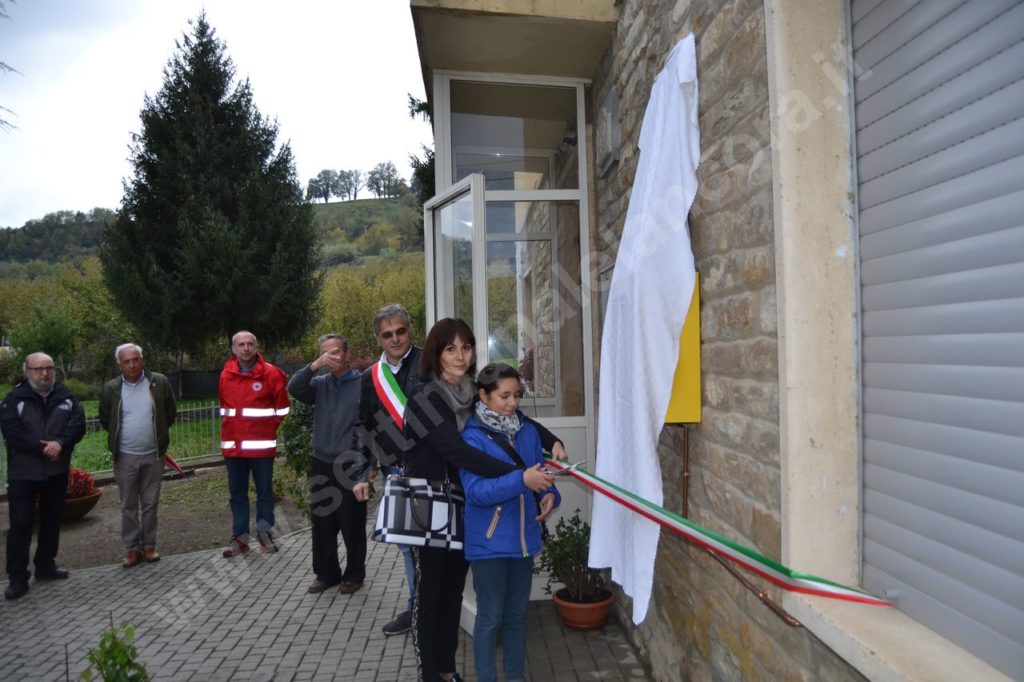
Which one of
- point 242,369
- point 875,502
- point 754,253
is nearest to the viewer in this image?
point 875,502

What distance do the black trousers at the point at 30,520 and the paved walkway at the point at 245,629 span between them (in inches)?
8.5

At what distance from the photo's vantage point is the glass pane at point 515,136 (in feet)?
16.0

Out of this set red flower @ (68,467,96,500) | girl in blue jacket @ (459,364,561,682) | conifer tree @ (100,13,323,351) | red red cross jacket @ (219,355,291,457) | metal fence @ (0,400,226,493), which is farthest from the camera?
conifer tree @ (100,13,323,351)

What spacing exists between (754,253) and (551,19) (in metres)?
2.32

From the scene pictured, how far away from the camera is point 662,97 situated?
2.80 m

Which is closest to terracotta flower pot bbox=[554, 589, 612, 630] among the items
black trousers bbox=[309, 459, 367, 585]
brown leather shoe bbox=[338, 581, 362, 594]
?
black trousers bbox=[309, 459, 367, 585]

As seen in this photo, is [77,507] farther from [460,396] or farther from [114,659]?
[460,396]

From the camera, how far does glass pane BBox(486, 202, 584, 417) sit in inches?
186

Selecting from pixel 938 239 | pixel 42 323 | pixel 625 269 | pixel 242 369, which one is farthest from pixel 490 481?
pixel 42 323

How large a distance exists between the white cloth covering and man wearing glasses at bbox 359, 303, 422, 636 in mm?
1132

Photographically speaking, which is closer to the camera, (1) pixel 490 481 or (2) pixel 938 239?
(2) pixel 938 239

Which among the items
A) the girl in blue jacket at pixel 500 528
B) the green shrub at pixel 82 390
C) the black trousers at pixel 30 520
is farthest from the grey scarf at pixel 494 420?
the green shrub at pixel 82 390

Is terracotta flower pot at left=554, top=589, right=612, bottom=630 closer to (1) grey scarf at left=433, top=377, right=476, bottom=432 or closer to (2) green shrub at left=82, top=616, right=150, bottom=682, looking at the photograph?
(1) grey scarf at left=433, top=377, right=476, bottom=432

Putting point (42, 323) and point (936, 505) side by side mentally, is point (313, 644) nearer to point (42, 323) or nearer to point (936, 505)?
point (936, 505)
